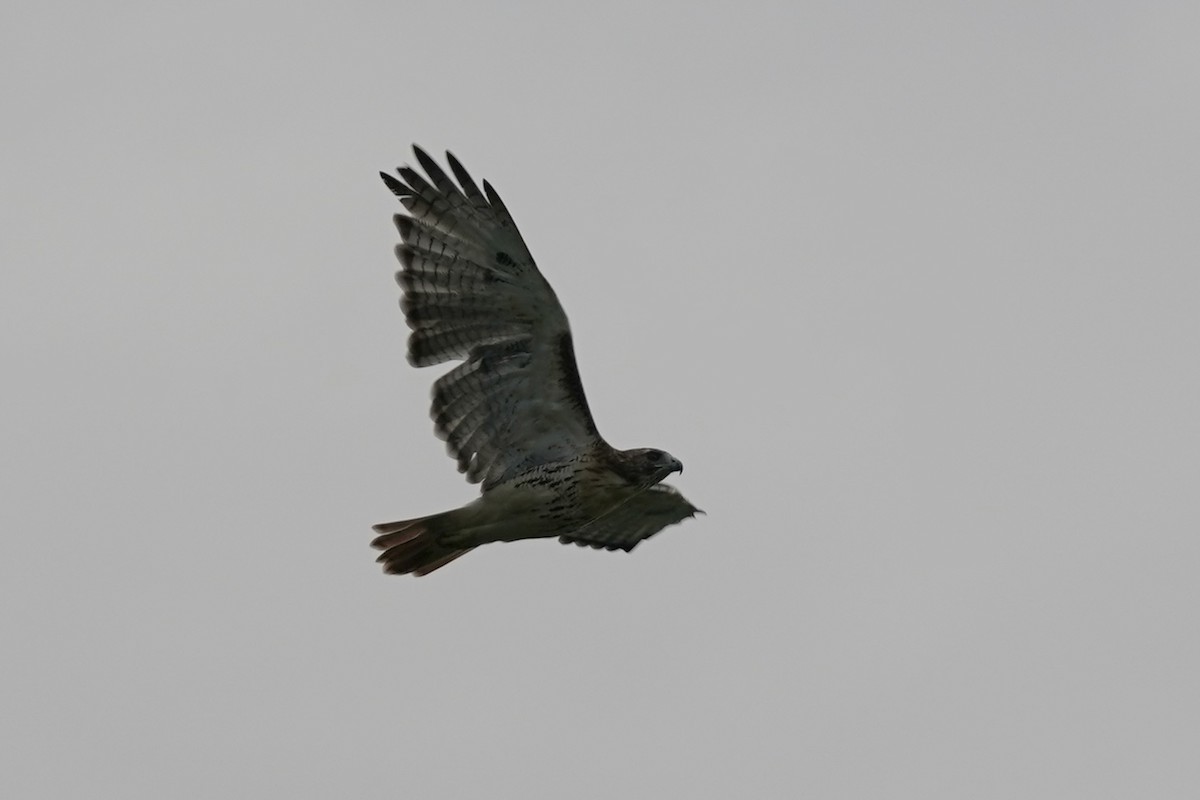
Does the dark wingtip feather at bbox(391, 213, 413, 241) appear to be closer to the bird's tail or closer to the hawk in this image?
the hawk

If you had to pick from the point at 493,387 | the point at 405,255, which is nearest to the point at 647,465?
the point at 493,387

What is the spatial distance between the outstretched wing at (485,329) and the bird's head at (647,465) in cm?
32

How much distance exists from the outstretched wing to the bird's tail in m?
0.53

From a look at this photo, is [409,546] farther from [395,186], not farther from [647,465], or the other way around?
[395,186]

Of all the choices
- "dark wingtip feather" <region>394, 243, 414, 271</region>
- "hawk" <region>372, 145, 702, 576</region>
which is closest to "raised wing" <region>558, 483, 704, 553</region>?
"hawk" <region>372, 145, 702, 576</region>

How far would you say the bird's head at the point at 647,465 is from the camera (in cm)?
1510

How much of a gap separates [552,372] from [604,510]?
1.11m

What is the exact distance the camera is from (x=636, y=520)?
1681cm

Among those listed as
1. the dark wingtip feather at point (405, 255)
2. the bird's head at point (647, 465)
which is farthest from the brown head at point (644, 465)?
the dark wingtip feather at point (405, 255)

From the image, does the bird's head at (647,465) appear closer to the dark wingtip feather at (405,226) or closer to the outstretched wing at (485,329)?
the outstretched wing at (485,329)

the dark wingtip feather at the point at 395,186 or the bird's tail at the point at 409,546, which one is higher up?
the dark wingtip feather at the point at 395,186

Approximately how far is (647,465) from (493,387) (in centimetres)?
127

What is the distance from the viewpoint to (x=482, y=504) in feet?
49.8

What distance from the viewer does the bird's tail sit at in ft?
50.3
